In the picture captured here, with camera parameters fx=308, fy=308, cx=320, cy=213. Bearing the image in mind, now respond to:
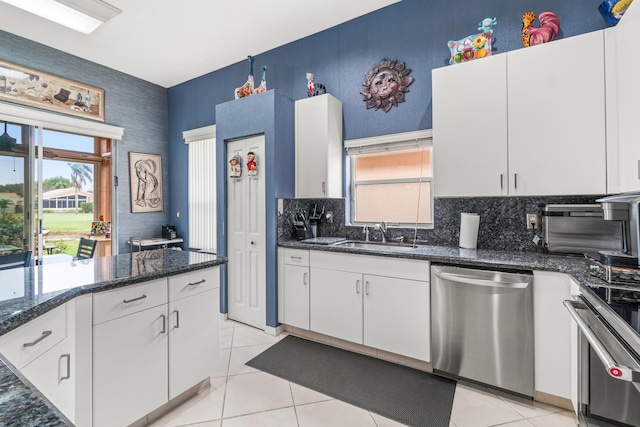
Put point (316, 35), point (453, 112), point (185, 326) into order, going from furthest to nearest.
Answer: point (316, 35), point (453, 112), point (185, 326)

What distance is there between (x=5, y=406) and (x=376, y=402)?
2.00 meters

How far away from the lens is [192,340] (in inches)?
78.4

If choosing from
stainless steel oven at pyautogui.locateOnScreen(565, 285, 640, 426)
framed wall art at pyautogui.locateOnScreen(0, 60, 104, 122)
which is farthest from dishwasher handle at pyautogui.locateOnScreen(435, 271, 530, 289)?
framed wall art at pyautogui.locateOnScreen(0, 60, 104, 122)

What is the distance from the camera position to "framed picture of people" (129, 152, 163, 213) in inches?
181

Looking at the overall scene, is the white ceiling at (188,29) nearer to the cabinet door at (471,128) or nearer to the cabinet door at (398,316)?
the cabinet door at (471,128)

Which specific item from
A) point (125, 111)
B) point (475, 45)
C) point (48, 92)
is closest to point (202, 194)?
point (125, 111)

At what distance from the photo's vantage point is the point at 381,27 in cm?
311

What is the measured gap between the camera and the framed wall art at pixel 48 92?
3.44 metres

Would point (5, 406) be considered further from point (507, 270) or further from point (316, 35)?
point (316, 35)

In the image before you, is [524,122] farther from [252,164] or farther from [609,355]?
[252,164]

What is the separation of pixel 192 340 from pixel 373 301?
4.65 feet

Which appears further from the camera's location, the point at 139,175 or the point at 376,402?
the point at 139,175

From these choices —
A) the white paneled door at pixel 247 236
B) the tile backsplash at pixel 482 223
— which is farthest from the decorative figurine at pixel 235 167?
the tile backsplash at pixel 482 223

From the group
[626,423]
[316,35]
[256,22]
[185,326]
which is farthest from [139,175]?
[626,423]
